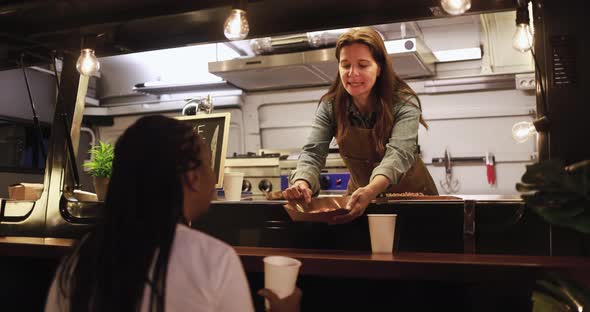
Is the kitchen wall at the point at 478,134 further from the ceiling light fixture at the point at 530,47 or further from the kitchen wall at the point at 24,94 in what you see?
the kitchen wall at the point at 24,94

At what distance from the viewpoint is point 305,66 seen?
4.31 m

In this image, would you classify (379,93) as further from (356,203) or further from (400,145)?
(356,203)

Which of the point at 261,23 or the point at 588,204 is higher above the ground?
the point at 261,23

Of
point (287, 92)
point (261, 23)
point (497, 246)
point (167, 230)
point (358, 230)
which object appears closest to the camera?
point (167, 230)

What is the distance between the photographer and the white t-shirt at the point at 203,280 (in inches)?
35.8

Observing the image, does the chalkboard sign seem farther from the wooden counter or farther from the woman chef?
the wooden counter

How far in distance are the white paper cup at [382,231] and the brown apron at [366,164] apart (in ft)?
1.71

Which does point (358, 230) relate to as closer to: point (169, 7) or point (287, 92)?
point (169, 7)

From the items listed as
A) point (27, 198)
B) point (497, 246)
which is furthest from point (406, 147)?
point (27, 198)

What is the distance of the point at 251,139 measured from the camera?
5.38 m

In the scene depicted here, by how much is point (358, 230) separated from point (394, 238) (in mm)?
140

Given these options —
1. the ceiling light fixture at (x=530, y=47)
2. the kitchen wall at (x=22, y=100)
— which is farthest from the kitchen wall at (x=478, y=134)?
the kitchen wall at (x=22, y=100)

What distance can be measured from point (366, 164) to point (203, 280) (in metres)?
1.38

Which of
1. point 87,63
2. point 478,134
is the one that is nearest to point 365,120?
point 87,63
